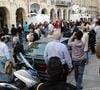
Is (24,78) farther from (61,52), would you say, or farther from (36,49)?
(36,49)

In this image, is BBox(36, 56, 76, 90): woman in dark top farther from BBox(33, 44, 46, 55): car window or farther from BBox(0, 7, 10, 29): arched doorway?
BBox(0, 7, 10, 29): arched doorway

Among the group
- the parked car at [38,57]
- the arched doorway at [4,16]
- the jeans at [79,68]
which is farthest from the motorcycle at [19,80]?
the arched doorway at [4,16]

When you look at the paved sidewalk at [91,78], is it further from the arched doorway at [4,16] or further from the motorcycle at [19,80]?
the arched doorway at [4,16]

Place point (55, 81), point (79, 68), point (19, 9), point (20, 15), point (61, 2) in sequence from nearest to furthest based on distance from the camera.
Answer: point (55, 81)
point (79, 68)
point (19, 9)
point (20, 15)
point (61, 2)

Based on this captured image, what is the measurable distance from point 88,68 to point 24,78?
6.76 metres

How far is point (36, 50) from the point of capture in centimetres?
1213

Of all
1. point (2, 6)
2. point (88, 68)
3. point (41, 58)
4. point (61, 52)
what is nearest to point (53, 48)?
point (61, 52)

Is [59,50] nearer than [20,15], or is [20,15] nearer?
[59,50]

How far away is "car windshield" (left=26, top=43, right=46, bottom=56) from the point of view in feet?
39.1

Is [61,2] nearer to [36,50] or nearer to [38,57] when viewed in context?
[36,50]

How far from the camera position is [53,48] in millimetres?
8125

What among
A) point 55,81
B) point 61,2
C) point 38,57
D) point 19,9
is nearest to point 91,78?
point 38,57

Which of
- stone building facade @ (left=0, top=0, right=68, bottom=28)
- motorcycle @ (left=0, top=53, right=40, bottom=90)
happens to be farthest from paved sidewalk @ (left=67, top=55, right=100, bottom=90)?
stone building facade @ (left=0, top=0, right=68, bottom=28)

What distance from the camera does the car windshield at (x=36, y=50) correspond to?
11928 mm
